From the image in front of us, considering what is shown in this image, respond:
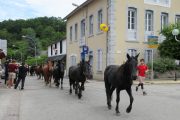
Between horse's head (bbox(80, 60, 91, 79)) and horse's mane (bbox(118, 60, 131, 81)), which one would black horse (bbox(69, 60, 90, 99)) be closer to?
horse's head (bbox(80, 60, 91, 79))

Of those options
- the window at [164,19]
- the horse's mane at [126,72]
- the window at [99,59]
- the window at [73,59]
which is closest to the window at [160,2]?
the window at [164,19]

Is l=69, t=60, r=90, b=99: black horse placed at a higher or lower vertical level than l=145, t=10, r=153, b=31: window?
lower

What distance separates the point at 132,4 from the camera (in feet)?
114

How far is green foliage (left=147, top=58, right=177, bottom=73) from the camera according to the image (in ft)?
108

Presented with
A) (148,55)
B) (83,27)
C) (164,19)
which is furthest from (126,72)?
(83,27)

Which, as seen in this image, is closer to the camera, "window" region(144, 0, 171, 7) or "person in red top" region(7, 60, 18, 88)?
"person in red top" region(7, 60, 18, 88)

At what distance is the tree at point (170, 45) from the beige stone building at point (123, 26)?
1.04 meters

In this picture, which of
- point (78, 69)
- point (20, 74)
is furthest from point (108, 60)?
point (78, 69)

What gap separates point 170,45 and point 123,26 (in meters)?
4.43

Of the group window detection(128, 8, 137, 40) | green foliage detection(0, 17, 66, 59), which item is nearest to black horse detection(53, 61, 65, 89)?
window detection(128, 8, 137, 40)

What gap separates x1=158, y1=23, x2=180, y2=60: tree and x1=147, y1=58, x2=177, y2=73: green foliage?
2.97ft

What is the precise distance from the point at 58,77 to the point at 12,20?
9804 centimetres

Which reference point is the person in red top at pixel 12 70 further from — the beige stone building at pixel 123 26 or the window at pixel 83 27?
the window at pixel 83 27

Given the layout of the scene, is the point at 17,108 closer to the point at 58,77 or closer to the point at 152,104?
the point at 152,104
